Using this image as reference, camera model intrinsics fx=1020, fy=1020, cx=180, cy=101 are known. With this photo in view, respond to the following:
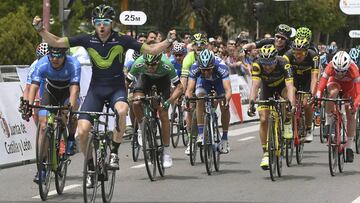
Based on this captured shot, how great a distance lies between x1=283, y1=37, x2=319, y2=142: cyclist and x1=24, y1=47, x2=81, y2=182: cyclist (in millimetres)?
4166

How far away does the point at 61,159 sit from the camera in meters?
12.0

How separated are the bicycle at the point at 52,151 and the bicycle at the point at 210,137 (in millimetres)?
2631

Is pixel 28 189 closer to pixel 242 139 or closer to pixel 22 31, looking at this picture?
pixel 242 139

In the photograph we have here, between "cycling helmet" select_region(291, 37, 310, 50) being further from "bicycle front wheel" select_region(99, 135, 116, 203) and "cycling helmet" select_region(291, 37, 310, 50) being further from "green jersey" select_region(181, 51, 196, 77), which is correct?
"bicycle front wheel" select_region(99, 135, 116, 203)

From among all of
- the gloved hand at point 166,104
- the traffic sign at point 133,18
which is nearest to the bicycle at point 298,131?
the gloved hand at point 166,104

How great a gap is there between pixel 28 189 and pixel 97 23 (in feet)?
7.95

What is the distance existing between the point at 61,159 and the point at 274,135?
2.95m

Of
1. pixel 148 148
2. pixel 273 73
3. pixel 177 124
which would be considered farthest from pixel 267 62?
pixel 177 124

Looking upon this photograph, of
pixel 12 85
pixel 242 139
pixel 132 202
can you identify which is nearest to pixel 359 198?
pixel 132 202

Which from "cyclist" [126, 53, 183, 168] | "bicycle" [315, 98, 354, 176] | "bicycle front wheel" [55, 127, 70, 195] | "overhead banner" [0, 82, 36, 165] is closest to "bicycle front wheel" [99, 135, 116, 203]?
"bicycle front wheel" [55, 127, 70, 195]

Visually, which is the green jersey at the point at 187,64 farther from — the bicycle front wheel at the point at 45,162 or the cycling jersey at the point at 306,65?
the bicycle front wheel at the point at 45,162

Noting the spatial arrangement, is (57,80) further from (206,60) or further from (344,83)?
(344,83)

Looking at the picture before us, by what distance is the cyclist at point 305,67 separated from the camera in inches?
615

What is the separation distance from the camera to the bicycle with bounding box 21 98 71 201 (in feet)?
37.3
